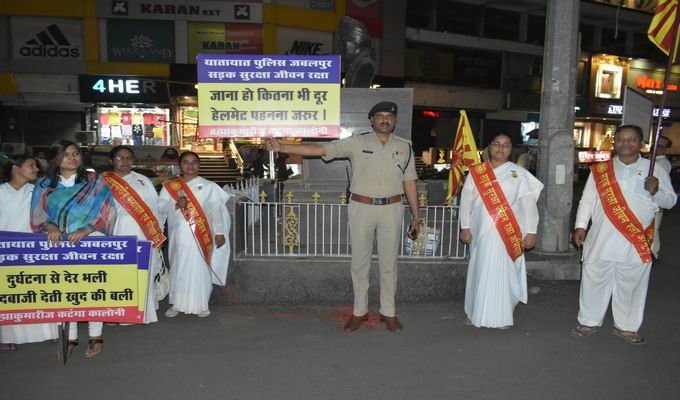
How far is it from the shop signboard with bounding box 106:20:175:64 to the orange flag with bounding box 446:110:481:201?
58.4 feet

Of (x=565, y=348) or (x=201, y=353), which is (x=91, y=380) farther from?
(x=565, y=348)

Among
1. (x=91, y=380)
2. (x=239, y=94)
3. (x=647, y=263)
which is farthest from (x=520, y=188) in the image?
(x=91, y=380)

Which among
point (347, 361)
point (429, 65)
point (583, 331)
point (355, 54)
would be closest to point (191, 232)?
point (347, 361)

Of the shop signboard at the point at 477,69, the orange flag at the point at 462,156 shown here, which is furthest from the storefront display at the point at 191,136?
the orange flag at the point at 462,156

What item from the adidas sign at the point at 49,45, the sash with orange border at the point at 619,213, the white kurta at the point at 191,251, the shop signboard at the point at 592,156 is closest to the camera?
the sash with orange border at the point at 619,213

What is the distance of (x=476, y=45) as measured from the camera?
90.4 ft

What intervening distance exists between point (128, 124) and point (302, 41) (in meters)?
8.10

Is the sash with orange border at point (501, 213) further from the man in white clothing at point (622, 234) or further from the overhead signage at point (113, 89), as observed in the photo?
the overhead signage at point (113, 89)

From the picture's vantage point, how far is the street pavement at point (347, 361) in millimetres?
3760

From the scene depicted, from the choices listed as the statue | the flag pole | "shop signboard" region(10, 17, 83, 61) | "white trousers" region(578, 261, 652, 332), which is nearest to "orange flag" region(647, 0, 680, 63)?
the flag pole

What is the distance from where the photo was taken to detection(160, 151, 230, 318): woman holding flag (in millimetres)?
5262

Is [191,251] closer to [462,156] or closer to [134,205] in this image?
[134,205]

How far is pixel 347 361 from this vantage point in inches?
168

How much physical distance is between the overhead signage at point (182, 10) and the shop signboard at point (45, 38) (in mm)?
1464
